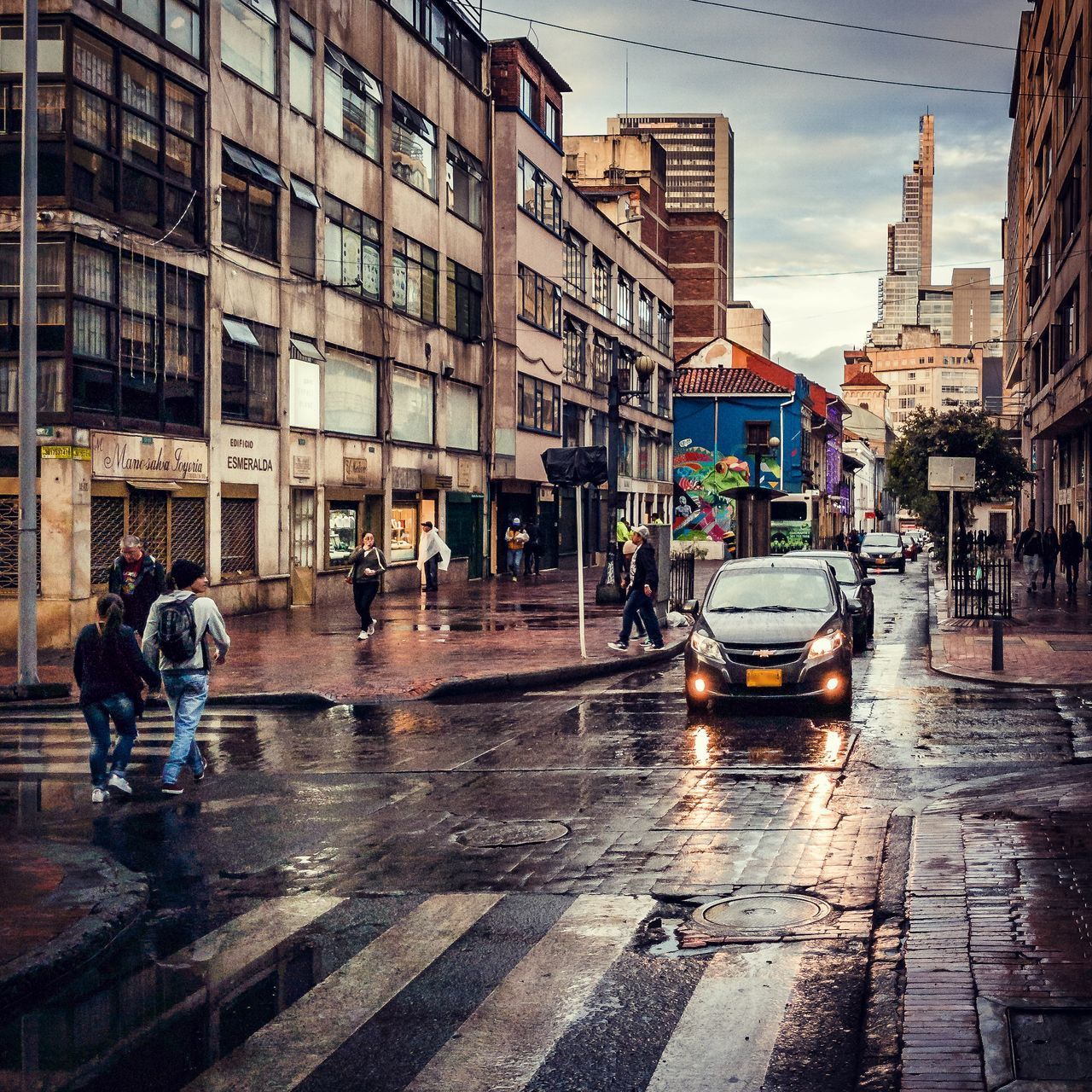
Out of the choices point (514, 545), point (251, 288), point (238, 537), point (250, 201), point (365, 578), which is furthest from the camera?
point (514, 545)

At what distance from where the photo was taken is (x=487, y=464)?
43406mm

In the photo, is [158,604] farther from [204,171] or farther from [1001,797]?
[204,171]

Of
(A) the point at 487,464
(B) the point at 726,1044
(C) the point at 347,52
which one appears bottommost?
(B) the point at 726,1044

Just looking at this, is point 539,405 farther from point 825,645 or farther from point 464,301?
point 825,645

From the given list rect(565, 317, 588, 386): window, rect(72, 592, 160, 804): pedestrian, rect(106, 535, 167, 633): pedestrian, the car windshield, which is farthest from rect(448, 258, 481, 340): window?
rect(72, 592, 160, 804): pedestrian

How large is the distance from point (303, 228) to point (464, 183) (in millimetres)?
11951

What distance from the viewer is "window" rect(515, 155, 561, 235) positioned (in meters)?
44.9

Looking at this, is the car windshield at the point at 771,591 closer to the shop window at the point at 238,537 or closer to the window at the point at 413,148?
the shop window at the point at 238,537

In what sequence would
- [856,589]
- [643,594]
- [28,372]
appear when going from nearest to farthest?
[28,372]
[643,594]
[856,589]

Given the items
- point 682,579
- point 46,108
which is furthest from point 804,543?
point 46,108

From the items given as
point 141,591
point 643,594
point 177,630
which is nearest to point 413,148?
point 643,594

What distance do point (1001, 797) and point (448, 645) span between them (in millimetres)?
12636

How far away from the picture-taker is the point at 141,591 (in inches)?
577

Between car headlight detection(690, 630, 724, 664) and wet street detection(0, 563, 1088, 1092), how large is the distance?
637 millimetres
